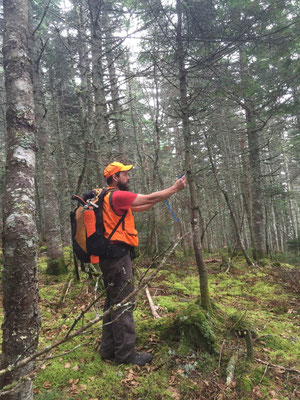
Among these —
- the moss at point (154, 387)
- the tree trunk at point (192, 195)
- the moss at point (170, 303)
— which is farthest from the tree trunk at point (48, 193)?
the moss at point (154, 387)

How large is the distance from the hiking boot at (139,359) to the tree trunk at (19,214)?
1.58 meters

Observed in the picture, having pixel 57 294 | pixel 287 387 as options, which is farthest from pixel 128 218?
pixel 57 294

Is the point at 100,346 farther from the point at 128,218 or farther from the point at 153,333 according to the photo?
the point at 128,218

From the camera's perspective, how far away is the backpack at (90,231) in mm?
3215

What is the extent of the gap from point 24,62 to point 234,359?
4524mm

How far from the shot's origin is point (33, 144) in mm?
2543

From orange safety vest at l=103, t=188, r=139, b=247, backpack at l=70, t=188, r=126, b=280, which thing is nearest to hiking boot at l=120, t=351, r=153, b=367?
backpack at l=70, t=188, r=126, b=280

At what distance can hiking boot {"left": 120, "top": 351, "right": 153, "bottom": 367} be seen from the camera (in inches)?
135

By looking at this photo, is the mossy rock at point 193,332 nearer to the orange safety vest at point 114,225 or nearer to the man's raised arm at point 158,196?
the orange safety vest at point 114,225

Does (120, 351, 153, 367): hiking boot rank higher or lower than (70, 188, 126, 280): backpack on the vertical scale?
lower

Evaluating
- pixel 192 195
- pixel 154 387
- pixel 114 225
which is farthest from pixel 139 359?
pixel 192 195

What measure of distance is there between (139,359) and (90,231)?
77.6 inches

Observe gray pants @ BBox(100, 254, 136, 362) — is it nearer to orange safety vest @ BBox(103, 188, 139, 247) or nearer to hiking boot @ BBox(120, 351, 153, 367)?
hiking boot @ BBox(120, 351, 153, 367)

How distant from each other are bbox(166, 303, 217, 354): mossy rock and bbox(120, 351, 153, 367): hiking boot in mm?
477
